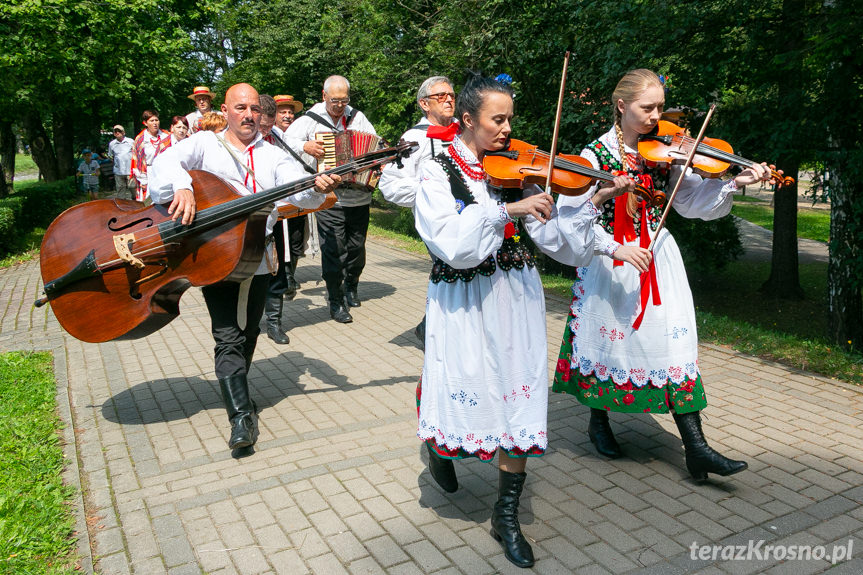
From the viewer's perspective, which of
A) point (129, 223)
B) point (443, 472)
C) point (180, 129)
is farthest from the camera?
point (180, 129)

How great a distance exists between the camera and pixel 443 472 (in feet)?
12.8

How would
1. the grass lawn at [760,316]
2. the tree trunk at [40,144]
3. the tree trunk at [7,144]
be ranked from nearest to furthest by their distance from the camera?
the grass lawn at [760,316]
the tree trunk at [40,144]
the tree trunk at [7,144]

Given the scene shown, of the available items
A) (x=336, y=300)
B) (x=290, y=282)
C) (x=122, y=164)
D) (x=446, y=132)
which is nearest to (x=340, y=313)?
(x=336, y=300)

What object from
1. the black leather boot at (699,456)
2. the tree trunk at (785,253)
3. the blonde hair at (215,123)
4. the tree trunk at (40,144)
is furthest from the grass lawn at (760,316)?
the tree trunk at (40,144)

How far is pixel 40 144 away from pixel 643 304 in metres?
24.8

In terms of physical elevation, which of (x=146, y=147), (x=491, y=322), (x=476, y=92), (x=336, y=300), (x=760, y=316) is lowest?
(x=760, y=316)

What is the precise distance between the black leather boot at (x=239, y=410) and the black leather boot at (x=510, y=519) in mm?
1891

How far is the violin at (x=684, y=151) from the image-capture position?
3799mm

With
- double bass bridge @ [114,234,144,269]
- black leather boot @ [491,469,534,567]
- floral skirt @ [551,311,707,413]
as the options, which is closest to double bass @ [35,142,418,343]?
double bass bridge @ [114,234,144,269]

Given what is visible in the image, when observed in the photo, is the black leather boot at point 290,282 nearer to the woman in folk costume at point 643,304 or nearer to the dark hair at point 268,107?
the dark hair at point 268,107

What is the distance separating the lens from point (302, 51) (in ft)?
69.6

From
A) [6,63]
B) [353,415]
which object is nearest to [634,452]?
[353,415]

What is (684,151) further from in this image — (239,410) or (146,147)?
(146,147)

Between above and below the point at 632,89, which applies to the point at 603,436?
below
